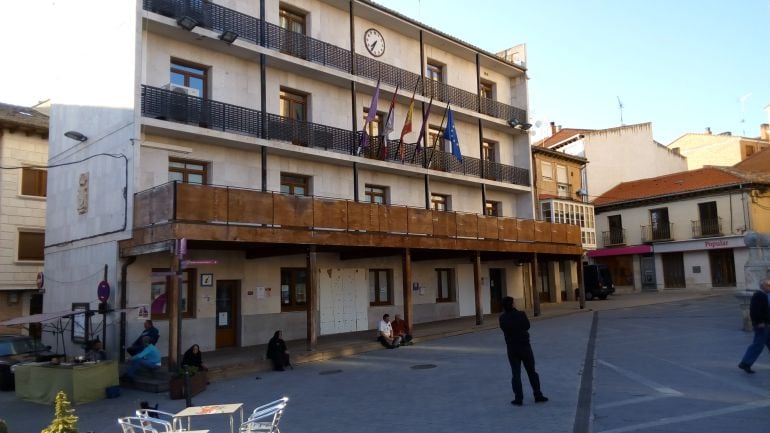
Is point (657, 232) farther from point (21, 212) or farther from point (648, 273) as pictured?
point (21, 212)

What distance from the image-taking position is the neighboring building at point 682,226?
3662cm

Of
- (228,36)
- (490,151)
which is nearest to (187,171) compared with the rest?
(228,36)

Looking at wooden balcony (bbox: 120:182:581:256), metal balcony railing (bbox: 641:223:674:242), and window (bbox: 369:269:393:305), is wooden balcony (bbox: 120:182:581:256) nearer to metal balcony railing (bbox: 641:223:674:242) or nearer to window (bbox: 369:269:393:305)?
window (bbox: 369:269:393:305)

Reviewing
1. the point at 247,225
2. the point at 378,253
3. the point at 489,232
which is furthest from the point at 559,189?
the point at 247,225

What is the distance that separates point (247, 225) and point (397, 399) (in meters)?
6.91

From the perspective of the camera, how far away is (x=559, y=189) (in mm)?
36125

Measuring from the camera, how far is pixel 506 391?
396 inches

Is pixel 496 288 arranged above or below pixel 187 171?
below

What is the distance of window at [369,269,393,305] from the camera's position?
2277 cm

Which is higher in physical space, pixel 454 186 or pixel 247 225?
pixel 454 186

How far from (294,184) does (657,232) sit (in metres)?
30.7

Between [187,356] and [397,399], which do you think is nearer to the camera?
[397,399]

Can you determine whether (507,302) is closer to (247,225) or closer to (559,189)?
(247,225)

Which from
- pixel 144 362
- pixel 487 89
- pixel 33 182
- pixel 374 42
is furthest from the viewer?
pixel 487 89
